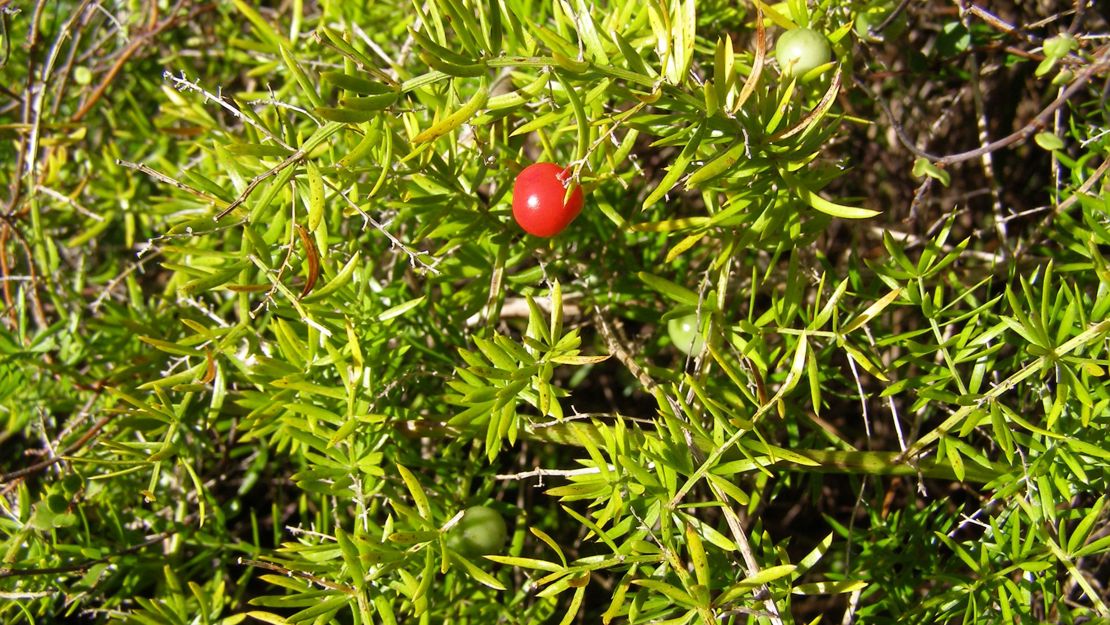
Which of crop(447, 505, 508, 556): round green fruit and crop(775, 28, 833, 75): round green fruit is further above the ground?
crop(775, 28, 833, 75): round green fruit

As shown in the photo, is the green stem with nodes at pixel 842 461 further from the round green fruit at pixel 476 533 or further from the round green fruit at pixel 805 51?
the round green fruit at pixel 805 51

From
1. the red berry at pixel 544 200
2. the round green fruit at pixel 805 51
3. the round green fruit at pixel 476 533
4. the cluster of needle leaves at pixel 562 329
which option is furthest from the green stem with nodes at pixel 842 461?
the round green fruit at pixel 805 51

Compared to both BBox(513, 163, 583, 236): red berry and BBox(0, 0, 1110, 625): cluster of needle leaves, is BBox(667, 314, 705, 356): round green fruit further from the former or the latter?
BBox(513, 163, 583, 236): red berry

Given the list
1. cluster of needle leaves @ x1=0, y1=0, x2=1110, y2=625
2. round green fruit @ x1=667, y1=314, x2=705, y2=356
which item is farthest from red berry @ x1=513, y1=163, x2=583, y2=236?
round green fruit @ x1=667, y1=314, x2=705, y2=356

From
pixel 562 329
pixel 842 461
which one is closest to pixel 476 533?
pixel 562 329

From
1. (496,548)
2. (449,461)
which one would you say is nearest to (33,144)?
(449,461)
